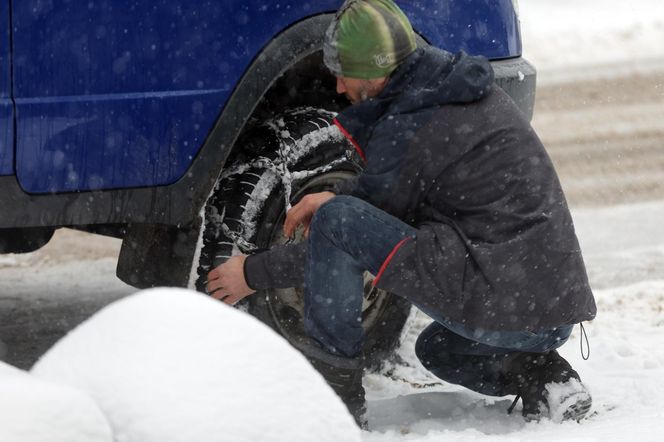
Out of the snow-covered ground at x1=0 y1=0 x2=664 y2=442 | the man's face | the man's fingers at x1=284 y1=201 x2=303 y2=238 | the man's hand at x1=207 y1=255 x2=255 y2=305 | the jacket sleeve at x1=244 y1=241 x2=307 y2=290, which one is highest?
the man's face

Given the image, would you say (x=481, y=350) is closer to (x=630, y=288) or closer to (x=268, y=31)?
(x=268, y=31)

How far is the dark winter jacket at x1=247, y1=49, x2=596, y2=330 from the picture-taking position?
3025 millimetres

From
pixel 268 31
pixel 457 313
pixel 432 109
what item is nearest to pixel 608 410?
pixel 457 313

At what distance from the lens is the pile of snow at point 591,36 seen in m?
11.2

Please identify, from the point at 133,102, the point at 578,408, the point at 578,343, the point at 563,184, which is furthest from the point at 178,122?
the point at 563,184

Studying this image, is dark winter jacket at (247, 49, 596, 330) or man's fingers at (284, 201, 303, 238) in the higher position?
dark winter jacket at (247, 49, 596, 330)

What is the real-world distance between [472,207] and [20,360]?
1.96 meters

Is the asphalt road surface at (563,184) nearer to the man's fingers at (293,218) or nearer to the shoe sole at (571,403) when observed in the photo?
the man's fingers at (293,218)

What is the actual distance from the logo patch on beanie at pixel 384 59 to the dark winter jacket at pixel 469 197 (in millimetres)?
43

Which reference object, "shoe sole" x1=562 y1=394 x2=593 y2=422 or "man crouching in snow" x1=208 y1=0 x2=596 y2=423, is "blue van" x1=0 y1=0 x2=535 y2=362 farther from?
"shoe sole" x1=562 y1=394 x2=593 y2=422

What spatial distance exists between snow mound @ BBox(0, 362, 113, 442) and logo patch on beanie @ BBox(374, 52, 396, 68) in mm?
1426

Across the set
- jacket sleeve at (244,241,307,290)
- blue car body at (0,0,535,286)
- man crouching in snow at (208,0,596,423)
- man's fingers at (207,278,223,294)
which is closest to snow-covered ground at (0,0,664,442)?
man crouching in snow at (208,0,596,423)

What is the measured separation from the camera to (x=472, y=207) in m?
3.06

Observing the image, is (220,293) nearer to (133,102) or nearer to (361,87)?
(133,102)
